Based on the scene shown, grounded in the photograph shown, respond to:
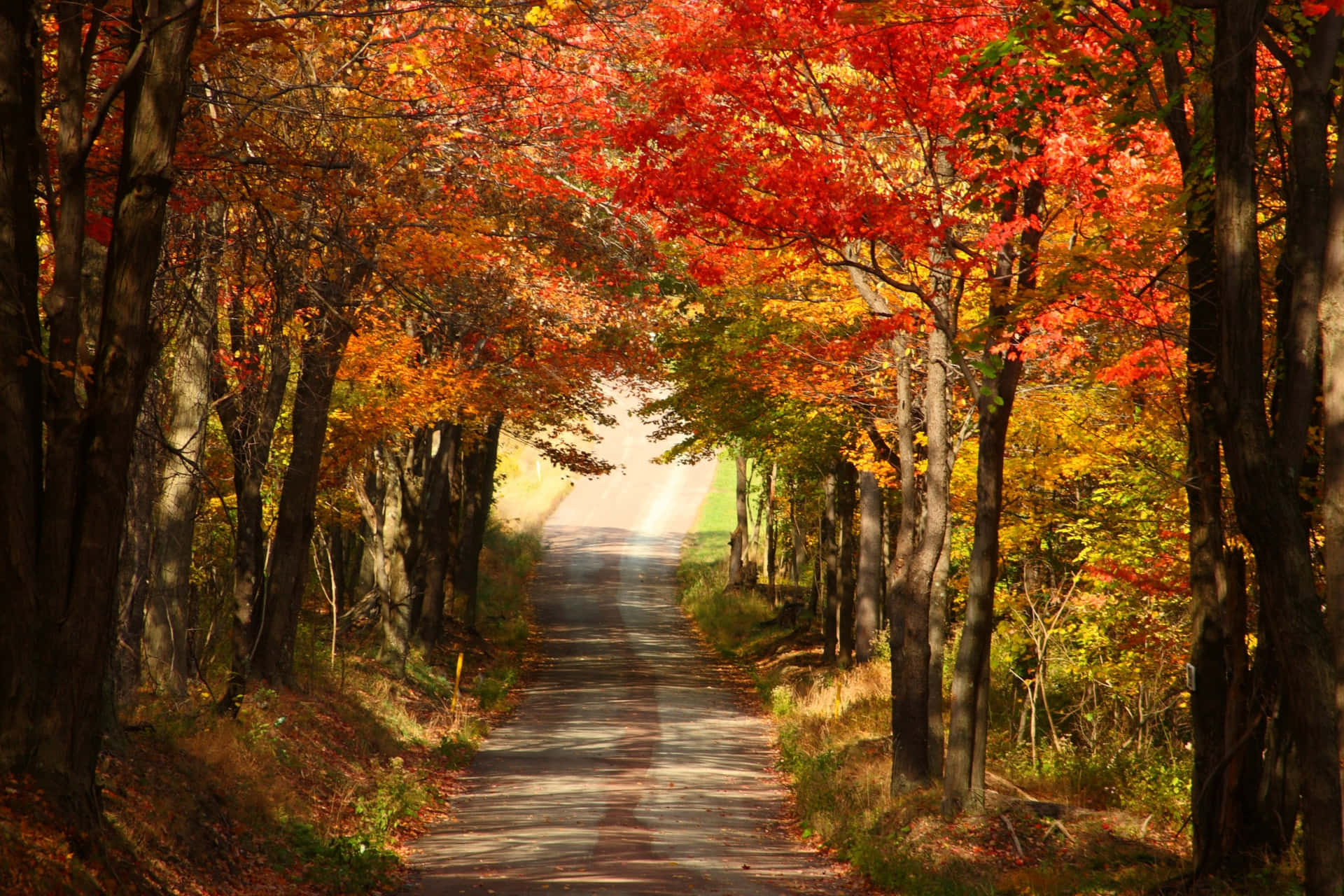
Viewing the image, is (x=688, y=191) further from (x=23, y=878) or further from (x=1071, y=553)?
(x=1071, y=553)

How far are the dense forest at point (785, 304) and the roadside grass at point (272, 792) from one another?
1.37 ft

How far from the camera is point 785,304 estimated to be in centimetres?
2066

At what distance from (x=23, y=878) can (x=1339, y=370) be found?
7847mm

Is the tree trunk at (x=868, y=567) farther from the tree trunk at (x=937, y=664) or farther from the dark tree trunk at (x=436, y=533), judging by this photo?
the dark tree trunk at (x=436, y=533)

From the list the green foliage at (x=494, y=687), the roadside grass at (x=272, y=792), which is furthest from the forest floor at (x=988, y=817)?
the green foliage at (x=494, y=687)

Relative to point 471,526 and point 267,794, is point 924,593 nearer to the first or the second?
point 267,794

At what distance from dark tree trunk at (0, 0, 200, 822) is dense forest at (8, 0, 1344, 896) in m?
0.02

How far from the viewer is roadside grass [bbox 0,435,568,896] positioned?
703cm

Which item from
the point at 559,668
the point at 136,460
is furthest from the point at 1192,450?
the point at 559,668

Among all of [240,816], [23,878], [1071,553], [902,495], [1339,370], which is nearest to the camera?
[23,878]

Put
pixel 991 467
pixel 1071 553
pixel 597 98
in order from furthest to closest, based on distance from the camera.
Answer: pixel 1071 553
pixel 597 98
pixel 991 467

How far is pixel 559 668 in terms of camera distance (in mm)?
32250

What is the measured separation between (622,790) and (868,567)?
9.89 meters

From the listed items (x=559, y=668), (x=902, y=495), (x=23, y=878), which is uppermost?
(x=902, y=495)
